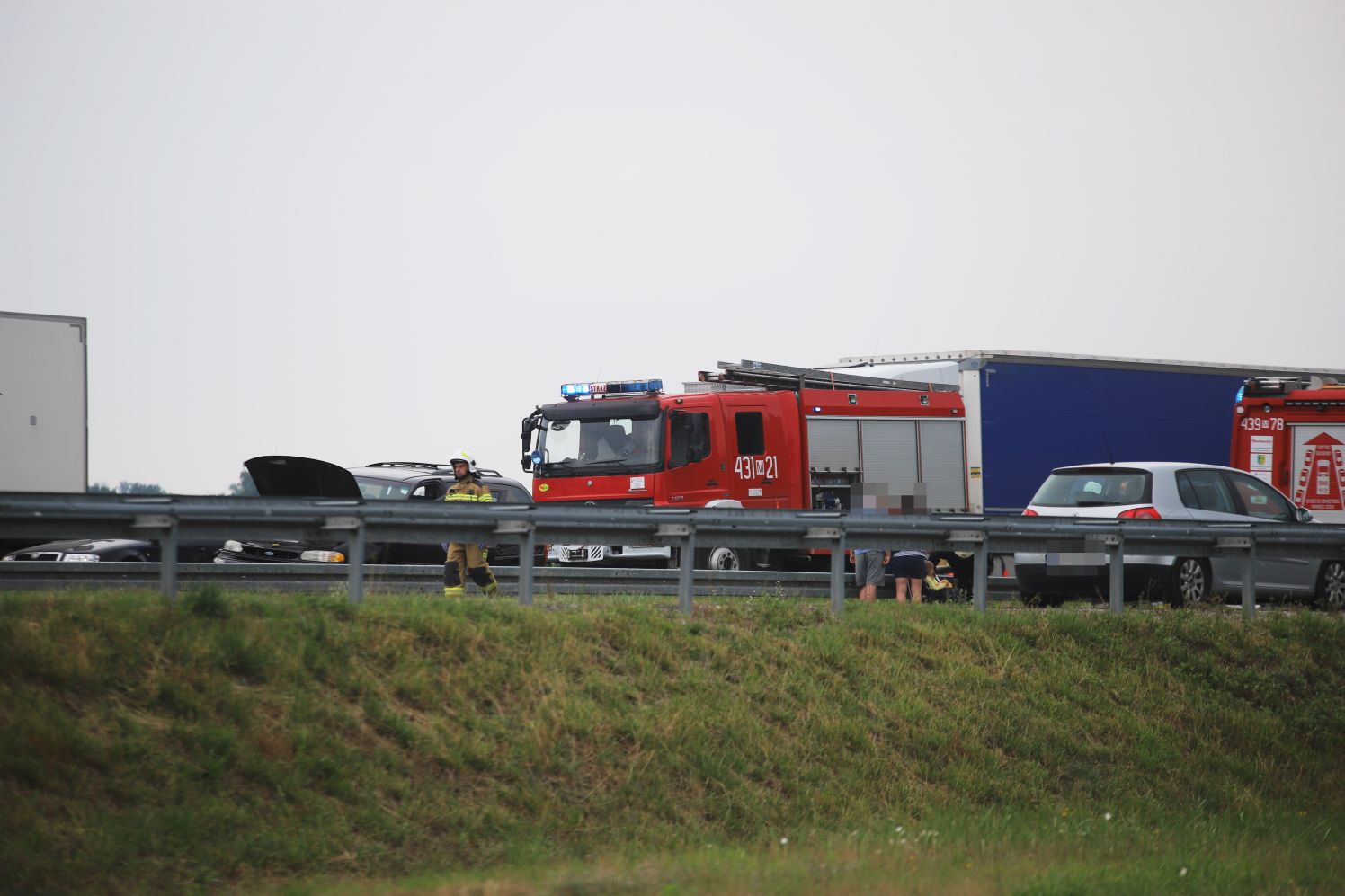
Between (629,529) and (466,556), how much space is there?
2959mm

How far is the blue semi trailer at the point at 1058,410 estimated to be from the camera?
23812 mm

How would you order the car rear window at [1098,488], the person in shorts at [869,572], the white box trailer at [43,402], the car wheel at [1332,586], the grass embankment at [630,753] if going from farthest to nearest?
the white box trailer at [43,402], the car wheel at [1332,586], the person in shorts at [869,572], the car rear window at [1098,488], the grass embankment at [630,753]

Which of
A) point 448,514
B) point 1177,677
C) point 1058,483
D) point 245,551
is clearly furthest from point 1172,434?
point 448,514

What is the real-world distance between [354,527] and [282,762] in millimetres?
2517

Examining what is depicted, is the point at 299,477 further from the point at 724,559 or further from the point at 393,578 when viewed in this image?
the point at 724,559

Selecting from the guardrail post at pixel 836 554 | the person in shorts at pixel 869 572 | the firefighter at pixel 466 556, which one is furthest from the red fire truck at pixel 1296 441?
the firefighter at pixel 466 556

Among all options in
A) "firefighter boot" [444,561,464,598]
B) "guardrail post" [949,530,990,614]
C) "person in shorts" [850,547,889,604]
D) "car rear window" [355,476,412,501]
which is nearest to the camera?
"guardrail post" [949,530,990,614]

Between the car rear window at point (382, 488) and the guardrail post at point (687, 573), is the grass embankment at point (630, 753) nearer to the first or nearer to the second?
the guardrail post at point (687, 573)

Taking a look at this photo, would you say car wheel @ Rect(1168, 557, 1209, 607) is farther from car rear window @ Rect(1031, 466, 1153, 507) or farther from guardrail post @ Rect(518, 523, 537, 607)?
guardrail post @ Rect(518, 523, 537, 607)

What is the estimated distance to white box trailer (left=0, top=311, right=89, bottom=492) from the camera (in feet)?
67.8

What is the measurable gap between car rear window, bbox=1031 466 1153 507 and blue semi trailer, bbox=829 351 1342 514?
6904mm

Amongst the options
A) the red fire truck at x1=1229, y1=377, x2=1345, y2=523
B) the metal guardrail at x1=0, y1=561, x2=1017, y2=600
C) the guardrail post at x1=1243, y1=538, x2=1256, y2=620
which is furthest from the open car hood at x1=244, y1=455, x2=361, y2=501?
the red fire truck at x1=1229, y1=377, x2=1345, y2=523

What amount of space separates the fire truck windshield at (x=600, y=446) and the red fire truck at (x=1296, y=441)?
28.3 ft

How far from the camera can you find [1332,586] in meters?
16.4
